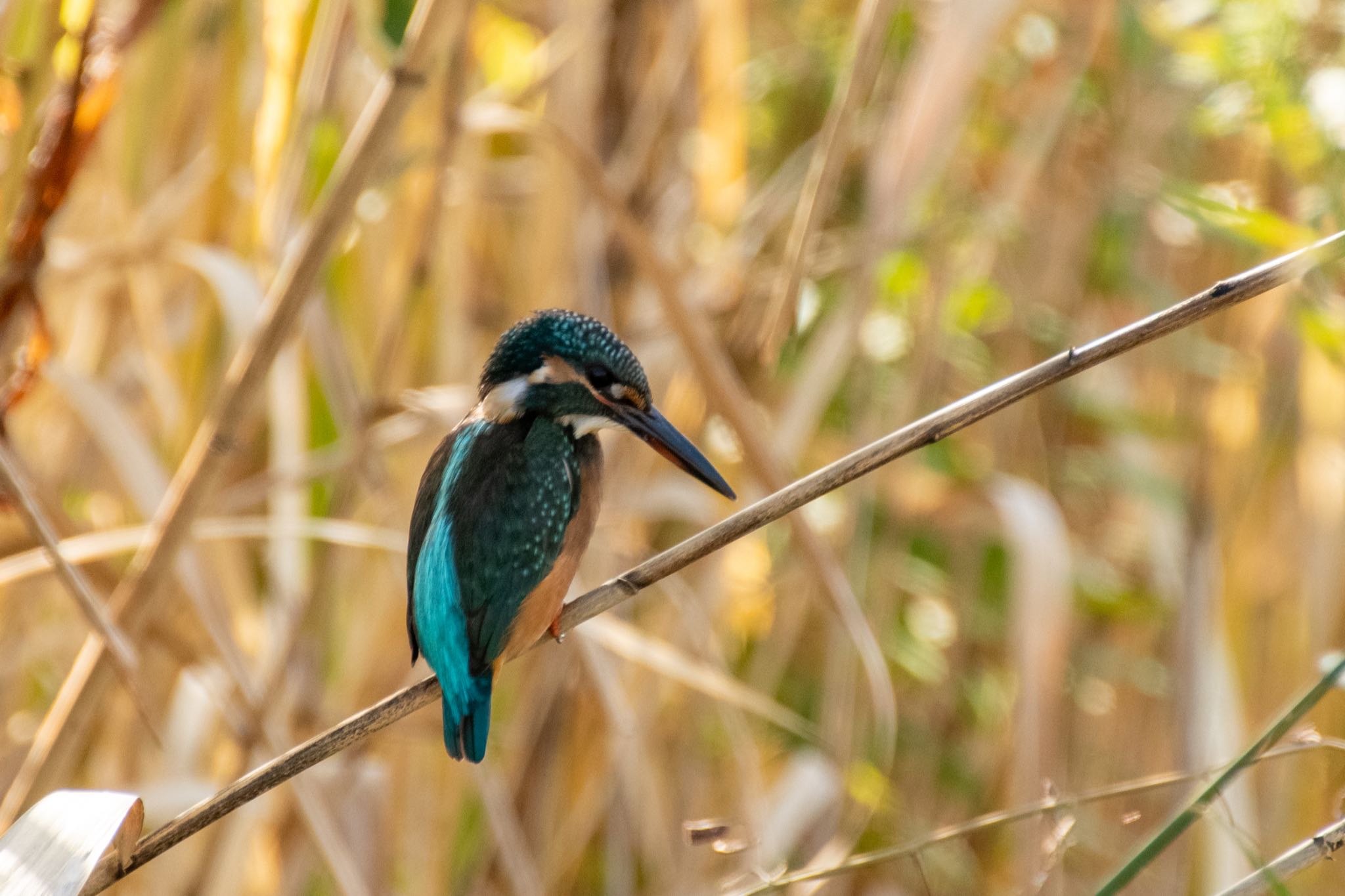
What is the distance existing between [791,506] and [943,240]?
4.91ft

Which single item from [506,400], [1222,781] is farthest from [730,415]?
[1222,781]

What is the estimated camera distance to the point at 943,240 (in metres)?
2.53

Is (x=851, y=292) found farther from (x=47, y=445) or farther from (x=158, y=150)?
(x=47, y=445)

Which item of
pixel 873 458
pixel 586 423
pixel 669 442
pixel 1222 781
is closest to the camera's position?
pixel 1222 781

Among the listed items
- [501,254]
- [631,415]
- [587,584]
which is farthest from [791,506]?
[501,254]

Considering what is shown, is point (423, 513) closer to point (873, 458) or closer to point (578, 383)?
point (578, 383)

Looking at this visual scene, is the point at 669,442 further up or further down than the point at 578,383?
further down

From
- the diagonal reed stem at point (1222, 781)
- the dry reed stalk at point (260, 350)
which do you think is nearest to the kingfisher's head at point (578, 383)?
the dry reed stalk at point (260, 350)

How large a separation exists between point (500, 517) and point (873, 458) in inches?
23.1

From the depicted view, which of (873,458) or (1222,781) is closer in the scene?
(1222,781)

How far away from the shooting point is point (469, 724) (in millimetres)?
1465

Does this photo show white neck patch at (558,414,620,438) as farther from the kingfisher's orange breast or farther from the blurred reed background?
the blurred reed background

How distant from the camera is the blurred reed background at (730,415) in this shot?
189cm

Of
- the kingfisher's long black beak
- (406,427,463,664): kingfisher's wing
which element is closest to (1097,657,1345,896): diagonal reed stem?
the kingfisher's long black beak
